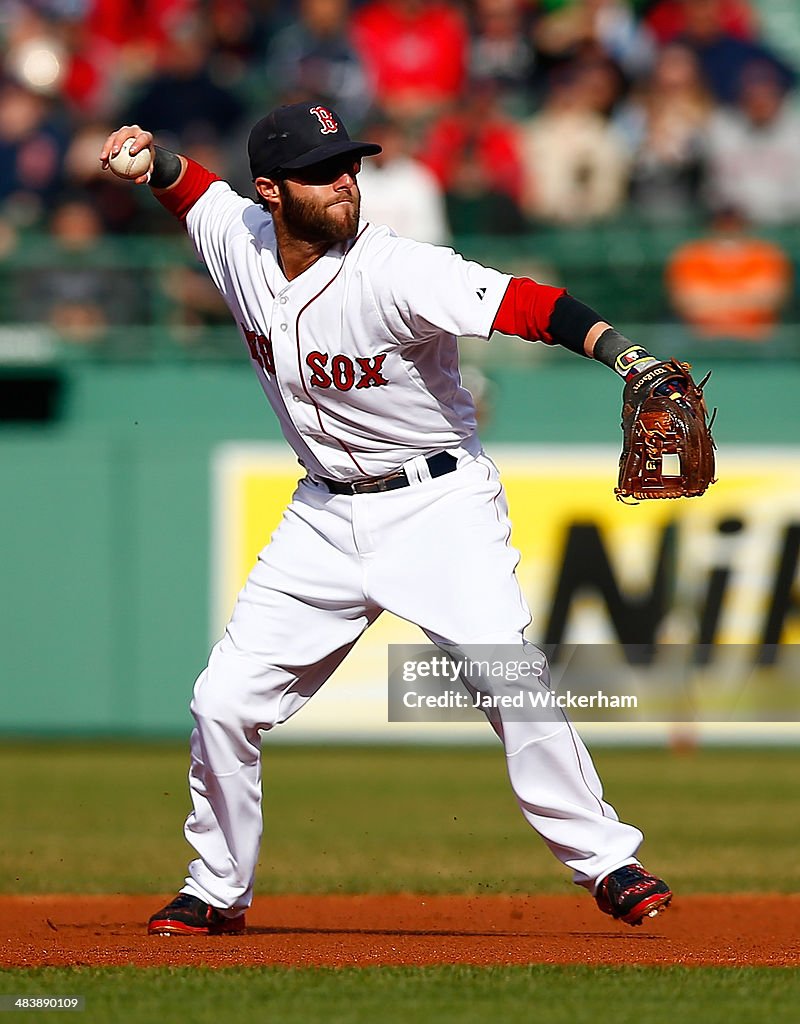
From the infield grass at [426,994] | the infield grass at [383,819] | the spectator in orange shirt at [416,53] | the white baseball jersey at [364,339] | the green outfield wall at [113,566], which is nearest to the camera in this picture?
the infield grass at [426,994]

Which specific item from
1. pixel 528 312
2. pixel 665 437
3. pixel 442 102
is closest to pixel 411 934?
pixel 665 437

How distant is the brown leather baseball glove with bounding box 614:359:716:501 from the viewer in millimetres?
4660

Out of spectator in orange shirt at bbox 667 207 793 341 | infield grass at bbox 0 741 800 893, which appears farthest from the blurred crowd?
infield grass at bbox 0 741 800 893

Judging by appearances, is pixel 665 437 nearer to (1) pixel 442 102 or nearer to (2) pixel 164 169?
(2) pixel 164 169

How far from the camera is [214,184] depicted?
5.61 meters

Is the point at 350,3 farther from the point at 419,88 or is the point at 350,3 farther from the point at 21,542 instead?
the point at 21,542

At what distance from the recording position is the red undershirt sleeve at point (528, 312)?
4742 mm

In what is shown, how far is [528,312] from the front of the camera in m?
4.75

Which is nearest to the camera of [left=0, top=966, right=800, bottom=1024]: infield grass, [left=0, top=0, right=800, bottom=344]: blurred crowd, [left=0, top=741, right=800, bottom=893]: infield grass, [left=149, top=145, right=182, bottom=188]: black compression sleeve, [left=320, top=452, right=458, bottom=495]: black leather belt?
[left=0, top=966, right=800, bottom=1024]: infield grass

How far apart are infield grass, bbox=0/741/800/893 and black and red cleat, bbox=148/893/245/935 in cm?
132

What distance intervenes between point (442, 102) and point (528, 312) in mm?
7901
